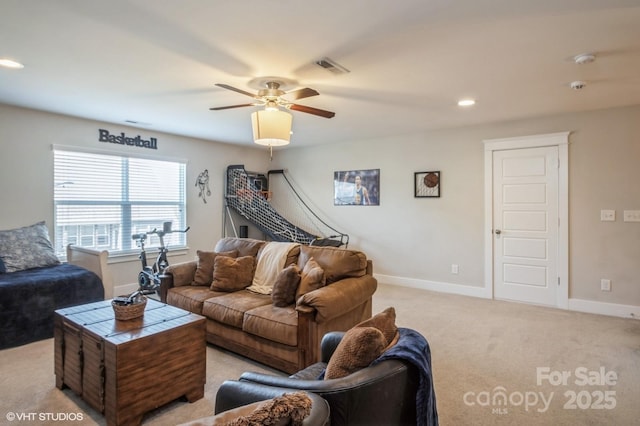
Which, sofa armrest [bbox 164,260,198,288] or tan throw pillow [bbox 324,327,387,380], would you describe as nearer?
tan throw pillow [bbox 324,327,387,380]

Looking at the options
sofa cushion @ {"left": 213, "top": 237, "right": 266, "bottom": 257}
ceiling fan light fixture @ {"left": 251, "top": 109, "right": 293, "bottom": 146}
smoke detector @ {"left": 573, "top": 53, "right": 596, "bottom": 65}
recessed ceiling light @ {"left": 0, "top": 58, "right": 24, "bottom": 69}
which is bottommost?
sofa cushion @ {"left": 213, "top": 237, "right": 266, "bottom": 257}

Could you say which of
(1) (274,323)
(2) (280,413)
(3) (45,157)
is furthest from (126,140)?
(2) (280,413)

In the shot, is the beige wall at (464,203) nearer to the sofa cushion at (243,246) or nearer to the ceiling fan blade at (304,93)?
the sofa cushion at (243,246)

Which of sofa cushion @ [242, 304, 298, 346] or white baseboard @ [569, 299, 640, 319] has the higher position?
sofa cushion @ [242, 304, 298, 346]

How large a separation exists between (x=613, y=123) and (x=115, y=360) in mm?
5351

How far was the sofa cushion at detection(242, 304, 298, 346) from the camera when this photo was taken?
2.53m

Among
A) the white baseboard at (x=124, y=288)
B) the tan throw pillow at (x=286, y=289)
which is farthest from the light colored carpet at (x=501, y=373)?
the white baseboard at (x=124, y=288)

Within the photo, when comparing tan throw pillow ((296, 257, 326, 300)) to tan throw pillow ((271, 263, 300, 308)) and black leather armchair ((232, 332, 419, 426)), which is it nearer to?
tan throw pillow ((271, 263, 300, 308))

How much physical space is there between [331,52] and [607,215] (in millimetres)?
3836

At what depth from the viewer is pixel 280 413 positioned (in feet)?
2.78

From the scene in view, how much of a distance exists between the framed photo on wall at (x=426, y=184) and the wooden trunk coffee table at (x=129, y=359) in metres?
3.99

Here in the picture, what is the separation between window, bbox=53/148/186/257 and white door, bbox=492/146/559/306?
4.88 metres

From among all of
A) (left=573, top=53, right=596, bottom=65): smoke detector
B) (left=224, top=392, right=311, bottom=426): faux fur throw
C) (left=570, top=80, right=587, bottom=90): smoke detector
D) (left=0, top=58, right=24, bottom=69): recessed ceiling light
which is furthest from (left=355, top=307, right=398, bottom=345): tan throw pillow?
(left=0, top=58, right=24, bottom=69): recessed ceiling light

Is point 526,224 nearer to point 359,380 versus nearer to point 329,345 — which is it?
point 329,345
